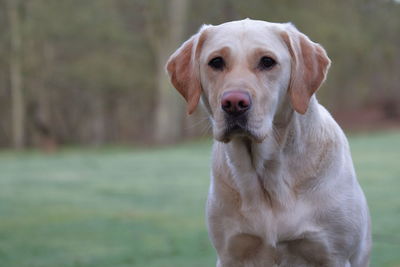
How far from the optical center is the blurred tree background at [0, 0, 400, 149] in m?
28.2

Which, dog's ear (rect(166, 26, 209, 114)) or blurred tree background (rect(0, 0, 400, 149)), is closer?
dog's ear (rect(166, 26, 209, 114))

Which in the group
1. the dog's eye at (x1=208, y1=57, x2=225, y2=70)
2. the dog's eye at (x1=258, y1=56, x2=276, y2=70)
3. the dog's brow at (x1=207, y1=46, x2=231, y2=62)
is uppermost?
the dog's brow at (x1=207, y1=46, x2=231, y2=62)

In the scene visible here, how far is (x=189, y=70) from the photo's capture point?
3891 millimetres

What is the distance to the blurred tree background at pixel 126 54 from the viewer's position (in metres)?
28.2

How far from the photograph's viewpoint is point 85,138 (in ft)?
129

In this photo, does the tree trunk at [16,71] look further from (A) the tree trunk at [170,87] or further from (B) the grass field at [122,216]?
(B) the grass field at [122,216]

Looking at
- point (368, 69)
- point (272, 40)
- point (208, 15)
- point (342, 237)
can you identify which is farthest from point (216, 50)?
point (368, 69)

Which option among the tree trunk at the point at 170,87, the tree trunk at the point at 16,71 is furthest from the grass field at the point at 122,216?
the tree trunk at the point at 16,71

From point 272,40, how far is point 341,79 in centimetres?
3613

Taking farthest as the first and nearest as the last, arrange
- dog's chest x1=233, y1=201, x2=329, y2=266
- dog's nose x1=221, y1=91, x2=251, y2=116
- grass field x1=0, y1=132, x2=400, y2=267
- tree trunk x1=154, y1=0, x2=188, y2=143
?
tree trunk x1=154, y1=0, x2=188, y2=143, grass field x1=0, y1=132, x2=400, y2=267, dog's chest x1=233, y1=201, x2=329, y2=266, dog's nose x1=221, y1=91, x2=251, y2=116

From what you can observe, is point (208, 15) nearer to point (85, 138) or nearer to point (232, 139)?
point (85, 138)

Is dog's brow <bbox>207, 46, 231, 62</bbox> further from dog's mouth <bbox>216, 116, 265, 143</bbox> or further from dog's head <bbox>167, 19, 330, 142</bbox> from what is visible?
dog's mouth <bbox>216, 116, 265, 143</bbox>

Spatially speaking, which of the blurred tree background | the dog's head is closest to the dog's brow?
the dog's head

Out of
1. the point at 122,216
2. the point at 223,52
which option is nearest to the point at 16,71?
the point at 122,216
